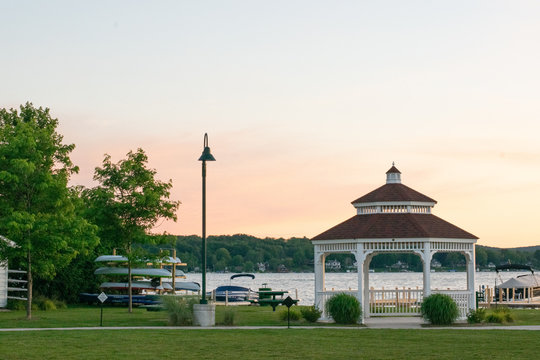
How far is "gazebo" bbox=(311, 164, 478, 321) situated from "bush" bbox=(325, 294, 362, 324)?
0.82 metres

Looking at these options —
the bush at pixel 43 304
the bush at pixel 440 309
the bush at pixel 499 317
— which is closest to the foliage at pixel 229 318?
the bush at pixel 440 309

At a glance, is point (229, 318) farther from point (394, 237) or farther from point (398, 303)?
point (398, 303)

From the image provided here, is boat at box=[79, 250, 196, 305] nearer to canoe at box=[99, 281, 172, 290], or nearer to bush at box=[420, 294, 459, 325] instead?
canoe at box=[99, 281, 172, 290]

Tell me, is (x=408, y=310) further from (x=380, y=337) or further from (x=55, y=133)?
(x=55, y=133)

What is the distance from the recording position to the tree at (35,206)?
35.1 m

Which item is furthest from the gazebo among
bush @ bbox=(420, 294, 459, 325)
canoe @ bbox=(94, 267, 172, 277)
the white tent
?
the white tent

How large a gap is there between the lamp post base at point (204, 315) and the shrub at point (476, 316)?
950 centimetres

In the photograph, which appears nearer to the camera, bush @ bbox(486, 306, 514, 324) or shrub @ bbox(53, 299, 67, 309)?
bush @ bbox(486, 306, 514, 324)

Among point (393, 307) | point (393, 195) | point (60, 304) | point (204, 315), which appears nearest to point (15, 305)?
point (60, 304)

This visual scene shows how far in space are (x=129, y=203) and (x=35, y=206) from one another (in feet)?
26.6

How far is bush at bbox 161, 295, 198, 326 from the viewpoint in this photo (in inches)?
1243

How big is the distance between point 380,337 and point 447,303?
640 centimetres

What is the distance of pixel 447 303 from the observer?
31.6 m

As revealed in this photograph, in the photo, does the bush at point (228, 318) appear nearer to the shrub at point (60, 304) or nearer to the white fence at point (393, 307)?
the white fence at point (393, 307)
